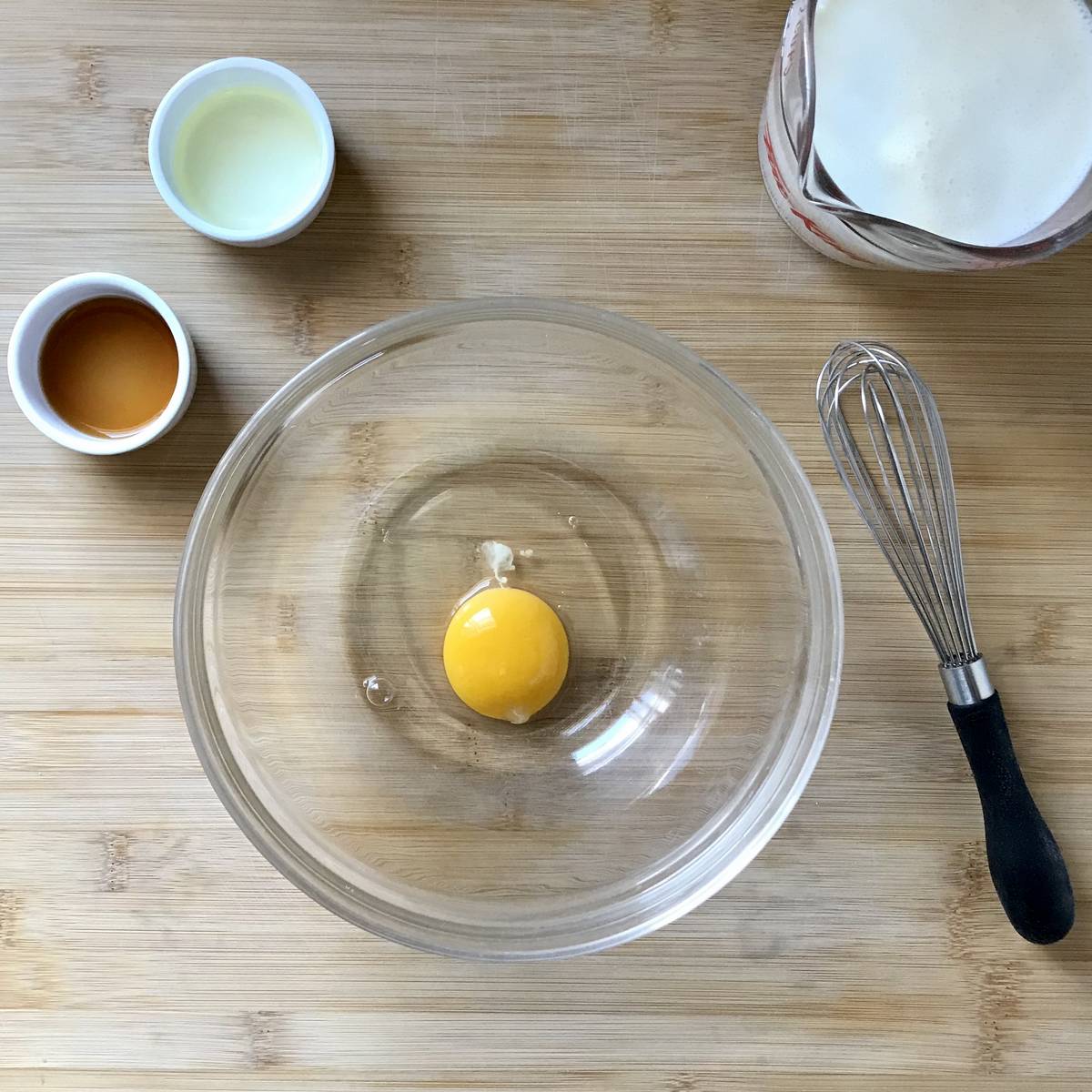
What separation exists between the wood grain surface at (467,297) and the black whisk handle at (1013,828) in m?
0.05

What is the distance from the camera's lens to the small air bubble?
0.89 m

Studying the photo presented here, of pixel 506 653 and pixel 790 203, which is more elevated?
pixel 790 203

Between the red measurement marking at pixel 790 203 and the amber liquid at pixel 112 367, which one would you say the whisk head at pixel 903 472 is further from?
the amber liquid at pixel 112 367

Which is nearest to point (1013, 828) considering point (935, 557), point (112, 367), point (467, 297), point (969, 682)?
point (969, 682)

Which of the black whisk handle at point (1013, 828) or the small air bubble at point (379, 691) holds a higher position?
the small air bubble at point (379, 691)

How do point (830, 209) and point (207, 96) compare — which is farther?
point (207, 96)

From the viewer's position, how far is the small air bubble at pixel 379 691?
0.89 m

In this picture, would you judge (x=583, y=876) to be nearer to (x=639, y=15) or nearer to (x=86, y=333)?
(x=86, y=333)

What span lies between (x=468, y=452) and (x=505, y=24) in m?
0.40

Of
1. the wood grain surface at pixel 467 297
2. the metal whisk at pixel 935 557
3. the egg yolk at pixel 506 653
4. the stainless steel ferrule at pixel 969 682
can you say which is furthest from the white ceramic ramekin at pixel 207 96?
the stainless steel ferrule at pixel 969 682

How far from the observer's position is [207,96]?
2.79 feet

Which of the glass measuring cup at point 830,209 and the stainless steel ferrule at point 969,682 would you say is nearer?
the glass measuring cup at point 830,209

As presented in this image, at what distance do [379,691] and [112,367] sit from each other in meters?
0.38

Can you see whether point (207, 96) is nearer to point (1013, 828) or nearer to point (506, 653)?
point (506, 653)
